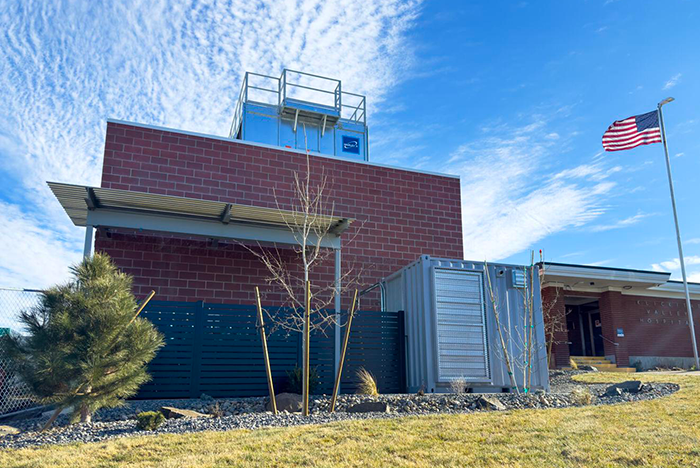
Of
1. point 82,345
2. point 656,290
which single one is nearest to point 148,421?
point 82,345

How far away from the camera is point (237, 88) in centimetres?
1991

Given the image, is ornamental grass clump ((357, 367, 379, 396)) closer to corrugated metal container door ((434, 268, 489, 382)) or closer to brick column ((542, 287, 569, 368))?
corrugated metal container door ((434, 268, 489, 382))

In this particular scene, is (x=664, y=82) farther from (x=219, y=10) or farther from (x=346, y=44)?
(x=219, y=10)

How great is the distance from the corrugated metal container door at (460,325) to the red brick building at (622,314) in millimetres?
9267

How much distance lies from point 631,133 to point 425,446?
1799cm

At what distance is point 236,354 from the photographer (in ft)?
33.0

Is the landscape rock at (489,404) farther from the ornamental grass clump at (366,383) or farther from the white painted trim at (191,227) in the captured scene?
the white painted trim at (191,227)

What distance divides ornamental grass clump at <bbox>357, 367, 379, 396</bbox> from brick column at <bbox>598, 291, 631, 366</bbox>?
46.2 feet

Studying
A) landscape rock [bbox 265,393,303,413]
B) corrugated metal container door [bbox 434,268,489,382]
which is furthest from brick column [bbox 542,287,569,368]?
landscape rock [bbox 265,393,303,413]

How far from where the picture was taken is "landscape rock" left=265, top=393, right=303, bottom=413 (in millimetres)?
8461

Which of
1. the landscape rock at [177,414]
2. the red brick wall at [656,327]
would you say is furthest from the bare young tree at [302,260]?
the red brick wall at [656,327]

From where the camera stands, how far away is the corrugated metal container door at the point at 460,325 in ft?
33.6

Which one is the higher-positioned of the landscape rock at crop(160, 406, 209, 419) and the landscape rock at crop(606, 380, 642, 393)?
the landscape rock at crop(606, 380, 642, 393)

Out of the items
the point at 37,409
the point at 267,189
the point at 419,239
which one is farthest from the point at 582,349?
the point at 37,409
